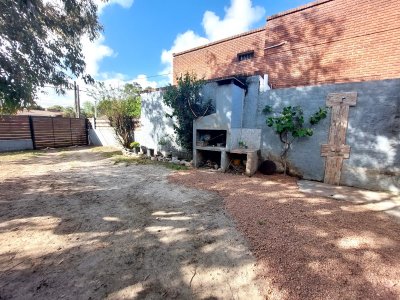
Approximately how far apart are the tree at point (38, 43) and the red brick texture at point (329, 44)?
6363 millimetres

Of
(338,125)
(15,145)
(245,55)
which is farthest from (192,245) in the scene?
(15,145)

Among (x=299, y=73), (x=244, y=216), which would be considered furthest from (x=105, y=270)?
(x=299, y=73)

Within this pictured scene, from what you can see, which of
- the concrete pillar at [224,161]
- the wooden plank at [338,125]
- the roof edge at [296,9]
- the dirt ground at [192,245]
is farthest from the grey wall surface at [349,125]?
the roof edge at [296,9]

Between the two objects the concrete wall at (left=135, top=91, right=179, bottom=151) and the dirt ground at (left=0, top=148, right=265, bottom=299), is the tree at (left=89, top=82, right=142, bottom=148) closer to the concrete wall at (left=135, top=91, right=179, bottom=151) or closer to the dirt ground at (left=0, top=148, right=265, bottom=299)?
the concrete wall at (left=135, top=91, right=179, bottom=151)

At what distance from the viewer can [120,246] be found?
7.40 ft

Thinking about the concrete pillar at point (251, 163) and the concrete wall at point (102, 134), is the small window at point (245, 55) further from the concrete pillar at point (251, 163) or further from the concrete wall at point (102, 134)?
the concrete wall at point (102, 134)

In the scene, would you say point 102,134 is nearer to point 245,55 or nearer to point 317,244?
point 245,55

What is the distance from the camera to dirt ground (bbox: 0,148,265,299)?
1.68 metres

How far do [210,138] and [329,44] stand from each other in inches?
205

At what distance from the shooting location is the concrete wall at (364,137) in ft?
13.4

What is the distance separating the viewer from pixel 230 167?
5965 mm

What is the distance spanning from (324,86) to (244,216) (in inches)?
164

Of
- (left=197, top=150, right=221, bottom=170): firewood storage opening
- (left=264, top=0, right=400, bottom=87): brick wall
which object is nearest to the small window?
(left=264, top=0, right=400, bottom=87): brick wall

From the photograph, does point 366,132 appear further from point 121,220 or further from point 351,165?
point 121,220
